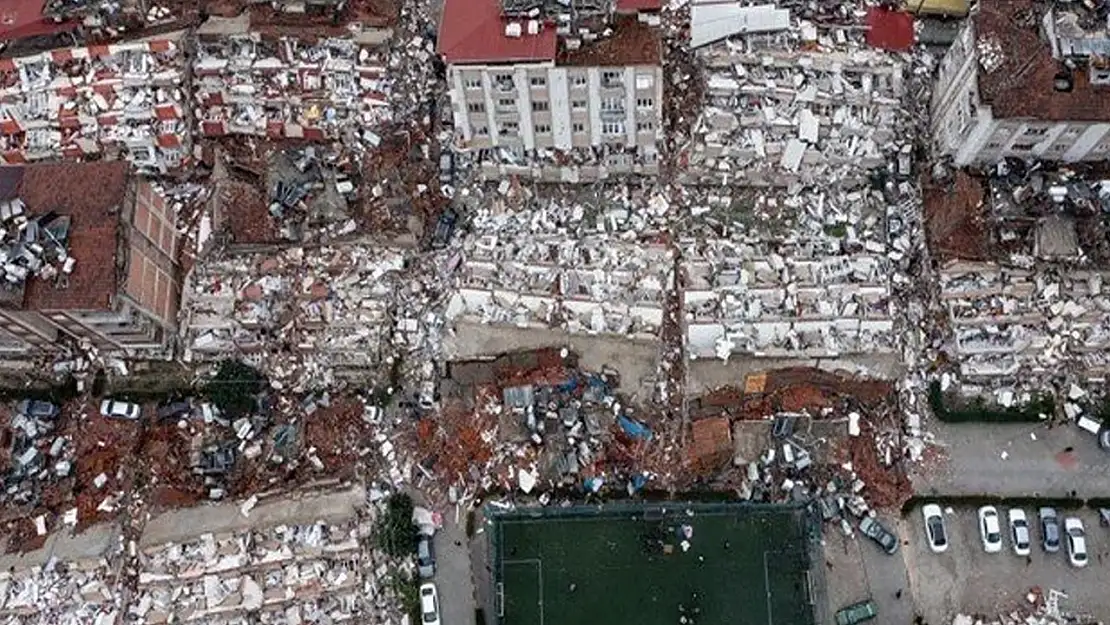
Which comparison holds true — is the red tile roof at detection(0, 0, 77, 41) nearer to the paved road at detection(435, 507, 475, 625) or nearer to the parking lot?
the paved road at detection(435, 507, 475, 625)

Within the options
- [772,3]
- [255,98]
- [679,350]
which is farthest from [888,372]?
[255,98]

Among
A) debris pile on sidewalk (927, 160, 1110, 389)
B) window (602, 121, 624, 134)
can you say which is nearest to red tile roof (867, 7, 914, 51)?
debris pile on sidewalk (927, 160, 1110, 389)

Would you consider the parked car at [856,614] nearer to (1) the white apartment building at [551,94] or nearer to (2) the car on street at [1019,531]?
(2) the car on street at [1019,531]

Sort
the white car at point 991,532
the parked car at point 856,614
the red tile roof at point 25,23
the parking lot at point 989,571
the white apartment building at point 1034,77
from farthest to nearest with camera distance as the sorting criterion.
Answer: the red tile roof at point 25,23
the white car at point 991,532
the parking lot at point 989,571
the parked car at point 856,614
the white apartment building at point 1034,77

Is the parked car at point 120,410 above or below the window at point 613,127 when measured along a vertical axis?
below

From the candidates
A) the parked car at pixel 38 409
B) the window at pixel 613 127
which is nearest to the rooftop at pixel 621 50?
the window at pixel 613 127

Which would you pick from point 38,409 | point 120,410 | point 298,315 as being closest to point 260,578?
point 120,410

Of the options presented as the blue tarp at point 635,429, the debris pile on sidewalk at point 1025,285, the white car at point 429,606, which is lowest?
the white car at point 429,606
